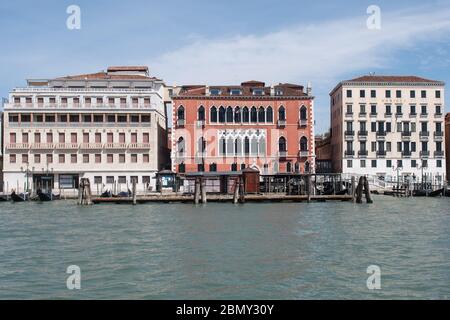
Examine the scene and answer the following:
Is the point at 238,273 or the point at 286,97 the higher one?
the point at 286,97

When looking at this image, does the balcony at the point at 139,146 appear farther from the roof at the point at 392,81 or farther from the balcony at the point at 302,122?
the roof at the point at 392,81

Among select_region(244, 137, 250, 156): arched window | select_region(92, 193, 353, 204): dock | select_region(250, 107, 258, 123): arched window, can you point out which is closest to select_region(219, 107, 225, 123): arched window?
select_region(250, 107, 258, 123): arched window

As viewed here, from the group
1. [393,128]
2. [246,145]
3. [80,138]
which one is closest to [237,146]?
[246,145]

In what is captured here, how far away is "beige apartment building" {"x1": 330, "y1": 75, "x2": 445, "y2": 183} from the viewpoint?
59969mm

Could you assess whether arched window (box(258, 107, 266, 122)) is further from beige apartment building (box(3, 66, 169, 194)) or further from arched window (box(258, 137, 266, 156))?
beige apartment building (box(3, 66, 169, 194))

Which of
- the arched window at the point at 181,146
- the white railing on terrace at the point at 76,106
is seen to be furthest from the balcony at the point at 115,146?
the arched window at the point at 181,146

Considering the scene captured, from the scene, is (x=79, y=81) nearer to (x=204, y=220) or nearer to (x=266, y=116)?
(x=266, y=116)

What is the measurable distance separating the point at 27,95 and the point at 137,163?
1120cm

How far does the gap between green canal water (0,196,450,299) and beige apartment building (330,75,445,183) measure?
32703 millimetres

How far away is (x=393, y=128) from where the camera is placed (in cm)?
6019

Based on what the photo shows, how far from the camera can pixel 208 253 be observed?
56.9 ft

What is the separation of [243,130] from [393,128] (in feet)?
49.6

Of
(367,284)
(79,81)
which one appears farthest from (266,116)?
(367,284)
